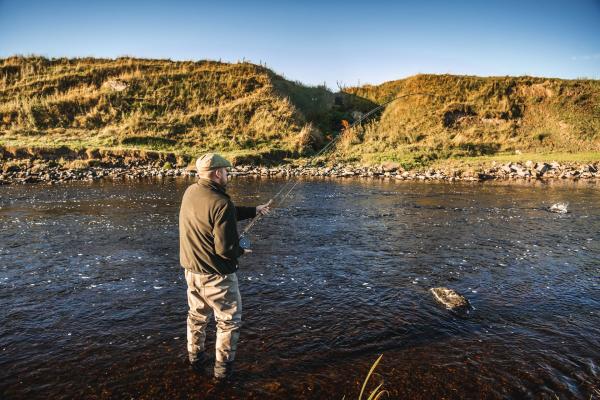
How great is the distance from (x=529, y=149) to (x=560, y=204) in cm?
2037

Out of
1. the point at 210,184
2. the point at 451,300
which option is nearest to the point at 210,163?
the point at 210,184

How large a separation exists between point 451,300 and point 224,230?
446 cm

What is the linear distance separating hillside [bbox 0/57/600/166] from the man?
25877mm

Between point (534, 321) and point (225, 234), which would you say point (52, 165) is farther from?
point (534, 321)

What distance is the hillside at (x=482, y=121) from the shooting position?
110 ft

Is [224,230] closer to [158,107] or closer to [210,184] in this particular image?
[210,184]

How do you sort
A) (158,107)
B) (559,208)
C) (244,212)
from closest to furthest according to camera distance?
(244,212), (559,208), (158,107)

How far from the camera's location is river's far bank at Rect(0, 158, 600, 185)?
25.3 m

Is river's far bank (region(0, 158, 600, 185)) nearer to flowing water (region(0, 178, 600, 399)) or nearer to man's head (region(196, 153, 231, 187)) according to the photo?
flowing water (region(0, 178, 600, 399))

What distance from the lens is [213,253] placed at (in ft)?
15.4

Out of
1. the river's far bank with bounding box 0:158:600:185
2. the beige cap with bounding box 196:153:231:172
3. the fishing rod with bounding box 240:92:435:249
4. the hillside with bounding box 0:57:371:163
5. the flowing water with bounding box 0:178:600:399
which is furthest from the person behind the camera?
the hillside with bounding box 0:57:371:163

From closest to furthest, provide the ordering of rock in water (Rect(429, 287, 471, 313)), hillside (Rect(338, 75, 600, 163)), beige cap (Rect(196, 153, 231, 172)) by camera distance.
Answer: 1. beige cap (Rect(196, 153, 231, 172))
2. rock in water (Rect(429, 287, 471, 313))
3. hillside (Rect(338, 75, 600, 163))

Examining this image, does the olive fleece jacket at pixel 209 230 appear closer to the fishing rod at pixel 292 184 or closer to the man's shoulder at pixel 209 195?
the man's shoulder at pixel 209 195

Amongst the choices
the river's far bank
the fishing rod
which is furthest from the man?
the river's far bank
